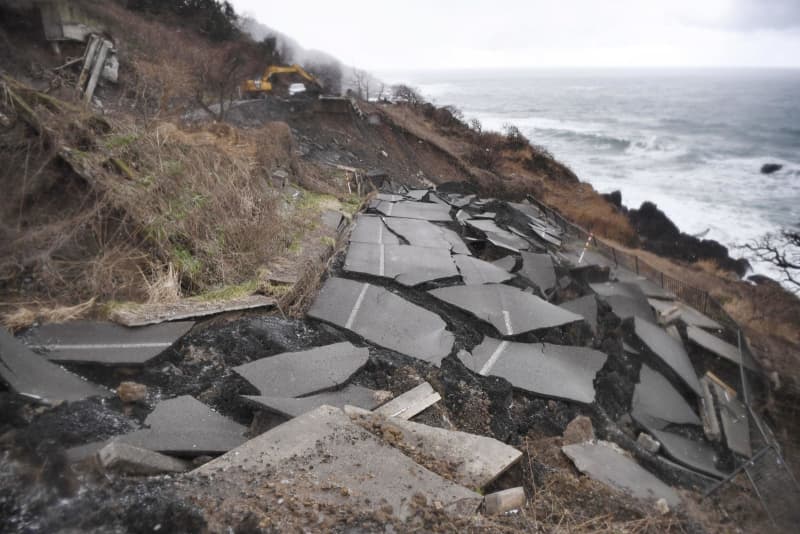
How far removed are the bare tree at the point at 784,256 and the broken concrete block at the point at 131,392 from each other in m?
14.3

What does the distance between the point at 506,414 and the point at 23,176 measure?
14.4ft

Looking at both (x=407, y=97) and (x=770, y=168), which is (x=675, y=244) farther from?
(x=770, y=168)

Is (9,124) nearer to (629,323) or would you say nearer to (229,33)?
(629,323)

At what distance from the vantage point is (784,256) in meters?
13.1

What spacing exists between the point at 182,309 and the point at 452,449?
2258mm

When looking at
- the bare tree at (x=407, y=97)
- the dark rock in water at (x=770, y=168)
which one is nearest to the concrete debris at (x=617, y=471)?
the bare tree at (x=407, y=97)

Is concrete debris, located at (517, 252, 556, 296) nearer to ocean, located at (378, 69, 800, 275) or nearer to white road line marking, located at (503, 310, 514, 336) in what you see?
white road line marking, located at (503, 310, 514, 336)

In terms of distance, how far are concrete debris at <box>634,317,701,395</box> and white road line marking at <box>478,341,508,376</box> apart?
9.86 feet

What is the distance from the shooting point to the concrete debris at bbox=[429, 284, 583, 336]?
433 cm

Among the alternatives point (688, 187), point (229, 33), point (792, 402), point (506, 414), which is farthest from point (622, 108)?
point (506, 414)

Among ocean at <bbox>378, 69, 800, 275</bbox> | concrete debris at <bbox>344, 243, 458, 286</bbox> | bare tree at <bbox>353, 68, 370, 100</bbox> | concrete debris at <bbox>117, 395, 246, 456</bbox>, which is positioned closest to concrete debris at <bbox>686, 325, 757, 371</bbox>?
concrete debris at <bbox>344, 243, 458, 286</bbox>

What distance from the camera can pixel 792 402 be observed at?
21.8ft

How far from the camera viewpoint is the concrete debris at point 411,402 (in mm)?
2781

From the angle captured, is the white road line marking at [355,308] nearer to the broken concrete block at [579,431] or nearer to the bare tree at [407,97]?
the broken concrete block at [579,431]
